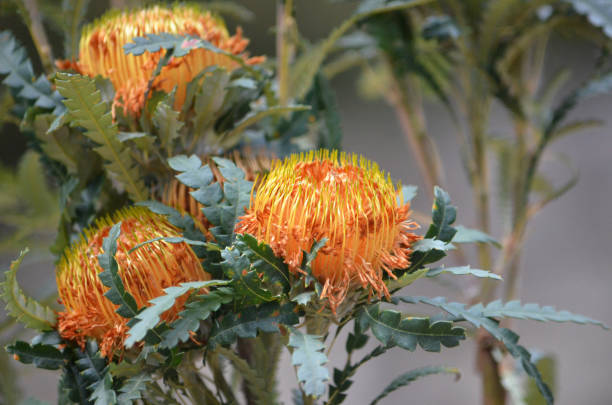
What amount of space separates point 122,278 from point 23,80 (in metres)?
0.19

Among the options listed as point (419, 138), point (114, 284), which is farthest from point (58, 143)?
point (419, 138)

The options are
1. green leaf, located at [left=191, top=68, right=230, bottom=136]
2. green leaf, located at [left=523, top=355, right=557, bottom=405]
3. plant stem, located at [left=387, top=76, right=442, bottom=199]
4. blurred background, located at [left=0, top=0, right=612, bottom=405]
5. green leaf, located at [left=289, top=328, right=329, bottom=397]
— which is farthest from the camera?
blurred background, located at [left=0, top=0, right=612, bottom=405]

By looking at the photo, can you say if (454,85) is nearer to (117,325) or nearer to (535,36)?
(535,36)

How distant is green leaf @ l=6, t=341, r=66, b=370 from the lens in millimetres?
344

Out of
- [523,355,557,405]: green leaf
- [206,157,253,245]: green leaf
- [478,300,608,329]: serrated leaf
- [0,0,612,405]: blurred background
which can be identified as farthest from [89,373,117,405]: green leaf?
[0,0,612,405]: blurred background

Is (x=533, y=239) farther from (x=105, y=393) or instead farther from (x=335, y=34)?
(x=105, y=393)

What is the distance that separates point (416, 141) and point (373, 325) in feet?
1.51

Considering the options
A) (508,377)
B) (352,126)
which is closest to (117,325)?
(508,377)

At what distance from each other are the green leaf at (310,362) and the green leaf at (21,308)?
0.57 feet

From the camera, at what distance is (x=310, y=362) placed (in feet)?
0.92

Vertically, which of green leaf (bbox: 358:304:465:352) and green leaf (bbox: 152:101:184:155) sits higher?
green leaf (bbox: 152:101:184:155)

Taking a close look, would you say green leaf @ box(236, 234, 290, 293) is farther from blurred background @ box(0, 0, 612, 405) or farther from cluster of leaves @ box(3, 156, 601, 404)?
blurred background @ box(0, 0, 612, 405)

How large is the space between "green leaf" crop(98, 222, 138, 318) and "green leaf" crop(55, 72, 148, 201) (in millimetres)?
79

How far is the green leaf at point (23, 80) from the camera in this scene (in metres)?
0.40
